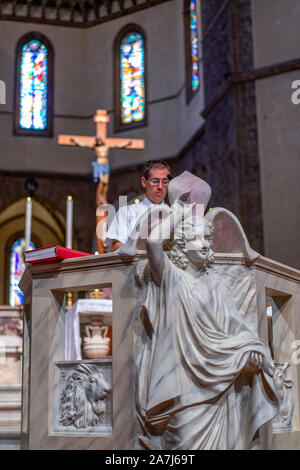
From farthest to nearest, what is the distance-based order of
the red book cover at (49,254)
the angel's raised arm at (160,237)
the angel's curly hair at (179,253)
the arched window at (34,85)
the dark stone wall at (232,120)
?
the arched window at (34,85), the dark stone wall at (232,120), the red book cover at (49,254), the angel's curly hair at (179,253), the angel's raised arm at (160,237)

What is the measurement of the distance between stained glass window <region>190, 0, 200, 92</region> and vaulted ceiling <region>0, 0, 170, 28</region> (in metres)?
1.87

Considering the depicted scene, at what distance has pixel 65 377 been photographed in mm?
3074

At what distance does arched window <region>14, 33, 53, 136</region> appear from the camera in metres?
15.2

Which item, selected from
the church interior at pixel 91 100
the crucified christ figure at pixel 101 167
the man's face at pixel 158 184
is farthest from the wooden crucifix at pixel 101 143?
the man's face at pixel 158 184

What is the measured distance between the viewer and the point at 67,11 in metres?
15.9

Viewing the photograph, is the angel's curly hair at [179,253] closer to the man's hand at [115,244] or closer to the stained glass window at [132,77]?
the man's hand at [115,244]

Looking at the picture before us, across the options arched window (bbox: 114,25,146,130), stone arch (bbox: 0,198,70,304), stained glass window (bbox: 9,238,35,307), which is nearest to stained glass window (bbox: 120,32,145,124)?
arched window (bbox: 114,25,146,130)

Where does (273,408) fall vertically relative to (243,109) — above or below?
below

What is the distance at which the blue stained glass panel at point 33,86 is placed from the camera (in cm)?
1527

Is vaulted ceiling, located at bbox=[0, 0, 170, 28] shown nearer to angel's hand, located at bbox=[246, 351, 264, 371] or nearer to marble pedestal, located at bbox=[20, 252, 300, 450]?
marble pedestal, located at bbox=[20, 252, 300, 450]

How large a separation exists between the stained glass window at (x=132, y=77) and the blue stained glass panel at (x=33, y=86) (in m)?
1.81

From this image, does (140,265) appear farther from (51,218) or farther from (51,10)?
(51,10)

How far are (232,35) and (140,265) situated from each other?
826cm
